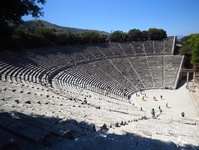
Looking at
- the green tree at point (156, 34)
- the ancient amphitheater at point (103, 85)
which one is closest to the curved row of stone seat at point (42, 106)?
the ancient amphitheater at point (103, 85)

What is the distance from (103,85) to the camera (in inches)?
1363

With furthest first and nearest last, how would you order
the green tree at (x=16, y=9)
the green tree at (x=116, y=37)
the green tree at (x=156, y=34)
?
1. the green tree at (x=156, y=34)
2. the green tree at (x=116, y=37)
3. the green tree at (x=16, y=9)

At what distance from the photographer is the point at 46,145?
529 centimetres

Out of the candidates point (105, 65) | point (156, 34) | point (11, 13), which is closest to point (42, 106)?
point (11, 13)

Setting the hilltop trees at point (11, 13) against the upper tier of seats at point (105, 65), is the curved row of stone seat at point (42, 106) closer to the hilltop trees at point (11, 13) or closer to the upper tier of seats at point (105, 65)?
the hilltop trees at point (11, 13)

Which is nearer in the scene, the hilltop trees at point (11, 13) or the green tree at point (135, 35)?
the hilltop trees at point (11, 13)

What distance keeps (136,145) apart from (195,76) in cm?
4097

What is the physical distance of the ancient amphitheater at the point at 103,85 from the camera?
12477 mm

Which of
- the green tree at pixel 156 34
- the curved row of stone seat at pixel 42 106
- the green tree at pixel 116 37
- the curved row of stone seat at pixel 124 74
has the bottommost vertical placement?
the curved row of stone seat at pixel 42 106

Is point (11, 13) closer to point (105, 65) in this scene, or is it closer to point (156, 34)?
point (105, 65)

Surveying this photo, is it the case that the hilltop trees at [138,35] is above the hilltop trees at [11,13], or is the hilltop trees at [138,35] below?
above

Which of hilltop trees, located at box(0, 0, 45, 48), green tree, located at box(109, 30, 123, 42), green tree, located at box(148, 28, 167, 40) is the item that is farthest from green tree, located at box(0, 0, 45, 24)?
green tree, located at box(148, 28, 167, 40)

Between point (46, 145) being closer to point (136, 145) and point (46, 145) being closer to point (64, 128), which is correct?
point (64, 128)

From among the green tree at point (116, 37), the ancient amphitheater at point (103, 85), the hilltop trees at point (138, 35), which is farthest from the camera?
the hilltop trees at point (138, 35)
